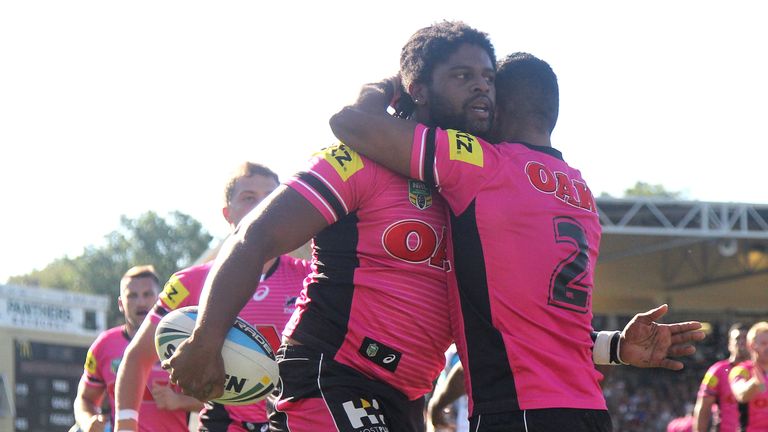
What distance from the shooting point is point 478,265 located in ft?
13.2

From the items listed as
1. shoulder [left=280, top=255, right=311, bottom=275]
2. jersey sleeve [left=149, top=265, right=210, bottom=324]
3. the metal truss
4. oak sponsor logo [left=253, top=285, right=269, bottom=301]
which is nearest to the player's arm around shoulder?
jersey sleeve [left=149, top=265, right=210, bottom=324]

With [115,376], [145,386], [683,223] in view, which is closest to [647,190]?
[683,223]

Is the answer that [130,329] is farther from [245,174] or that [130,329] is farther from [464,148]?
[464,148]

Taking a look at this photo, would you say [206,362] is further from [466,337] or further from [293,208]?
[466,337]

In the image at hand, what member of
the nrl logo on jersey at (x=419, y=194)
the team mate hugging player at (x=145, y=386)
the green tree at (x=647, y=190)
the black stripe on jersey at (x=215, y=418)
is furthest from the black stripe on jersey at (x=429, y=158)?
the green tree at (x=647, y=190)

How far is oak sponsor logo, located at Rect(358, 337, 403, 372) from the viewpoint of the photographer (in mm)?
4137

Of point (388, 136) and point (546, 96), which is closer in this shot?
point (388, 136)

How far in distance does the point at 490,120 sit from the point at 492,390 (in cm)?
103

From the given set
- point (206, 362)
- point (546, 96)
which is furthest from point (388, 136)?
point (206, 362)

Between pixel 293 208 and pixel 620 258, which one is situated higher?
pixel 293 208

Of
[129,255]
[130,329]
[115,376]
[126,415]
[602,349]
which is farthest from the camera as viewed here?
[129,255]

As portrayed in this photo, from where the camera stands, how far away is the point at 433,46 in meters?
4.36

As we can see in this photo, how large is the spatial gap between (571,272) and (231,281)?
47.9 inches

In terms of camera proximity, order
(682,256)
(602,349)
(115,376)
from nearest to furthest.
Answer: (602,349), (115,376), (682,256)
